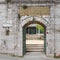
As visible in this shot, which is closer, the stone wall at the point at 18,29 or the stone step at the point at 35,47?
the stone wall at the point at 18,29

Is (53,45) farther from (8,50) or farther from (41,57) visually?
(8,50)

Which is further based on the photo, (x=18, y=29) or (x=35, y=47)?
(x=35, y=47)

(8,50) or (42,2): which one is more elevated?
(42,2)

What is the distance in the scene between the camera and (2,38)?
903 inches

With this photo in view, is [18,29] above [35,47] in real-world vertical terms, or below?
above

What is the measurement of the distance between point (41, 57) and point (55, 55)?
1.02 m

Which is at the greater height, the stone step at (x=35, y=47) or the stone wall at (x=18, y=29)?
the stone wall at (x=18, y=29)

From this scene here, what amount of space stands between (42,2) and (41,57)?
13.0 ft

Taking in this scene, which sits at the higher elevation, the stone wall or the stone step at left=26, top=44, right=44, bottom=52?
the stone wall

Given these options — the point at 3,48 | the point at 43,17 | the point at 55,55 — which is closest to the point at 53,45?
the point at 55,55

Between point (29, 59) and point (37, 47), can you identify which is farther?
point (37, 47)

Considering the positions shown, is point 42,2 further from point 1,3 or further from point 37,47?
point 37,47

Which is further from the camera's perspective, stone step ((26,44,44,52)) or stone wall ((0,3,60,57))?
stone step ((26,44,44,52))

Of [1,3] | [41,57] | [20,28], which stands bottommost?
[41,57]
